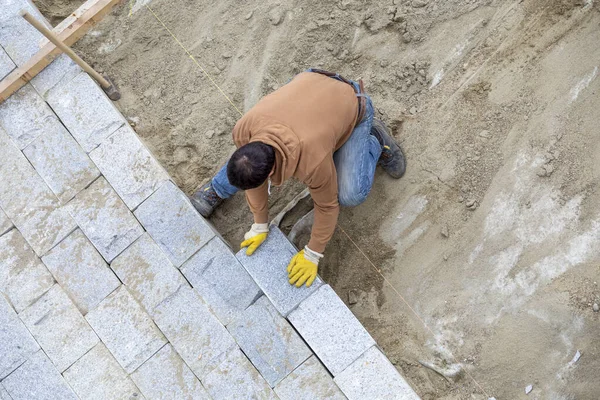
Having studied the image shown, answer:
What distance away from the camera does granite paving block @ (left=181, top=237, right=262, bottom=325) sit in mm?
3689

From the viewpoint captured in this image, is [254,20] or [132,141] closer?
[132,141]

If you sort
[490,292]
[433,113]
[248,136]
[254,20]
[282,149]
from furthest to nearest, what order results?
[254,20] → [433,113] → [490,292] → [248,136] → [282,149]

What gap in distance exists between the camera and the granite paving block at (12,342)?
3871 mm

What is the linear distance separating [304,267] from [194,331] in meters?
1.00

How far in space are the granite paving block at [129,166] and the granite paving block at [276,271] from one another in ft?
3.12

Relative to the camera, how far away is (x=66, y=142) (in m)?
4.03

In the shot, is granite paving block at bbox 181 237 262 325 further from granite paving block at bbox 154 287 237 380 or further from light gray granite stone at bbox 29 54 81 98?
light gray granite stone at bbox 29 54 81 98

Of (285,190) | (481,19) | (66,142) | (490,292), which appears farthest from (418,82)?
(66,142)

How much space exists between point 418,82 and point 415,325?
1.93 meters

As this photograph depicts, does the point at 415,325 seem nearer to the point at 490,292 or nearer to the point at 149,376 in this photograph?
the point at 490,292

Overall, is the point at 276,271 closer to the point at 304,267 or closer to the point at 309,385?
the point at 304,267

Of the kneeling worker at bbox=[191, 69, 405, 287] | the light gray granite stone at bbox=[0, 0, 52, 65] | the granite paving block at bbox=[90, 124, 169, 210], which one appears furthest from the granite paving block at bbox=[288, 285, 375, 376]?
the light gray granite stone at bbox=[0, 0, 52, 65]

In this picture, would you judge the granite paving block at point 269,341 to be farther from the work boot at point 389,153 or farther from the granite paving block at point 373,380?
the work boot at point 389,153

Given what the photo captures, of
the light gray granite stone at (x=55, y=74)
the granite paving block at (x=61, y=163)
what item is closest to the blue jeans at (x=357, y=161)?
the granite paving block at (x=61, y=163)
